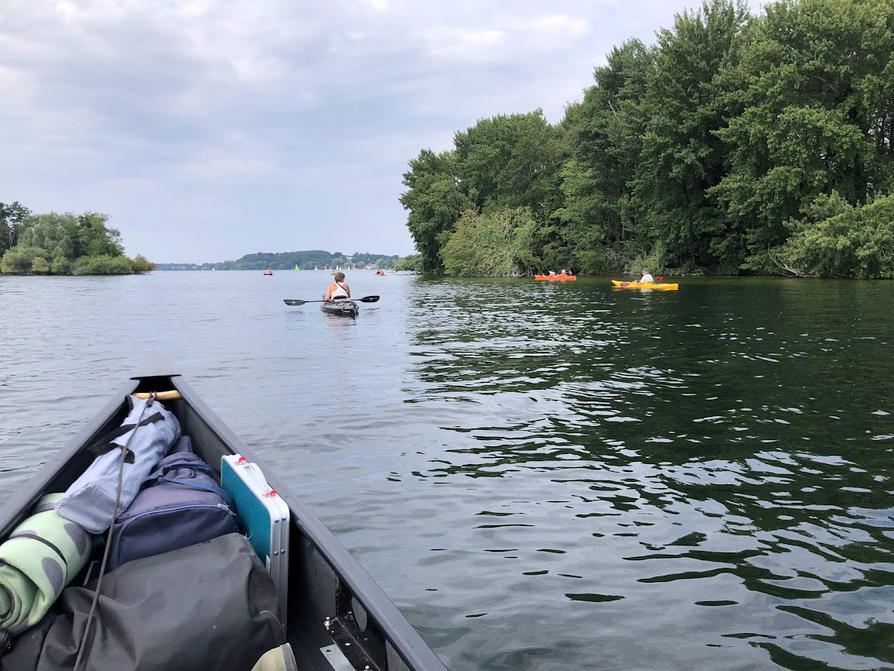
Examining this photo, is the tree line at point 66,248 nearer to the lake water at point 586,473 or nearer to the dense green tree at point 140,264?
the dense green tree at point 140,264

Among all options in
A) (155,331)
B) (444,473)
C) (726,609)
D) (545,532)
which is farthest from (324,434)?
(155,331)

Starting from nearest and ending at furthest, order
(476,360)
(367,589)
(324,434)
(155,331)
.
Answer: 1. (367,589)
2. (324,434)
3. (476,360)
4. (155,331)

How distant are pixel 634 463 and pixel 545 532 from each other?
6.47ft

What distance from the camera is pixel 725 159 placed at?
47.0 metres

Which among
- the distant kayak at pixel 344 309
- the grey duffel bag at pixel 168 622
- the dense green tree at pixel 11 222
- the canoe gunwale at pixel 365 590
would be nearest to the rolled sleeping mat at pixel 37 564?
the grey duffel bag at pixel 168 622

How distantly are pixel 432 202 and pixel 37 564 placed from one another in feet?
248

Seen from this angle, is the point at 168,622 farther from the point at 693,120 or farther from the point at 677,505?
the point at 693,120

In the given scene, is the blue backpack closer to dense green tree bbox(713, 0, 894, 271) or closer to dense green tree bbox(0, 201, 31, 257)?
dense green tree bbox(713, 0, 894, 271)

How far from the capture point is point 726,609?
3992 millimetres

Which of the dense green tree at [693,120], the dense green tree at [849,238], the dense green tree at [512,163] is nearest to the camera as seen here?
the dense green tree at [849,238]

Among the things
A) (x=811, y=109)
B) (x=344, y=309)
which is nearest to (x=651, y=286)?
(x=811, y=109)

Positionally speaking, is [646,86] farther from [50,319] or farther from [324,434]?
[324,434]

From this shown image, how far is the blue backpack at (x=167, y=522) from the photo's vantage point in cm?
303

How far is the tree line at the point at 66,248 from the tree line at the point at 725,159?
7172cm
